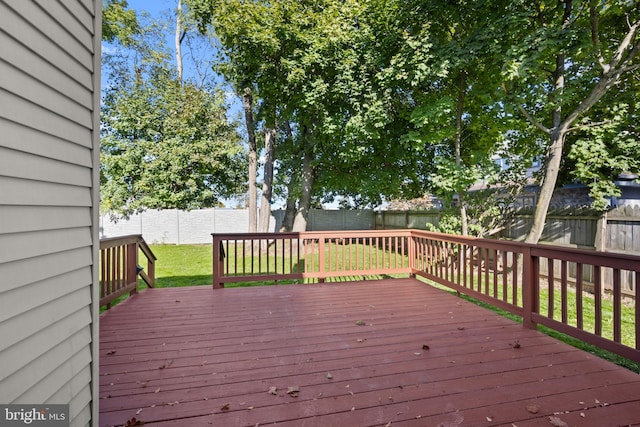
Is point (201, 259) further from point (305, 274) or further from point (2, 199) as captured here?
point (2, 199)

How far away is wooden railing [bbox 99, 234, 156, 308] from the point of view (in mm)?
3788

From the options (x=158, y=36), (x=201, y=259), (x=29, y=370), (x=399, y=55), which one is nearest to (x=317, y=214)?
(x=201, y=259)

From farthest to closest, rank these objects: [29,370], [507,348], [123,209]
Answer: [123,209]
[507,348]
[29,370]

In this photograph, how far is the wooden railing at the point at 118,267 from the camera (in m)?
3.79

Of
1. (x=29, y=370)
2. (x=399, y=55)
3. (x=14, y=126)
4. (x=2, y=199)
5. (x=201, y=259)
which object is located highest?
(x=399, y=55)

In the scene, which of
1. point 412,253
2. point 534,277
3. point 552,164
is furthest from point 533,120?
point 534,277

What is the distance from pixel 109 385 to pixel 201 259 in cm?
688

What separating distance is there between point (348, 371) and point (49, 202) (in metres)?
2.05

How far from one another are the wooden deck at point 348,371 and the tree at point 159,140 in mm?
9305

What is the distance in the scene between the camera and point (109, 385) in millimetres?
2201

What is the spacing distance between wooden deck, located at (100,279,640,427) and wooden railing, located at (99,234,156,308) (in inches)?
12.6

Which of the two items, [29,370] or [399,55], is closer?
[29,370]

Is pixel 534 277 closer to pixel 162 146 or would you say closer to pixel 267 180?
pixel 267 180

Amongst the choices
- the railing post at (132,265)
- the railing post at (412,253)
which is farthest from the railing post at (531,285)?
the railing post at (132,265)
